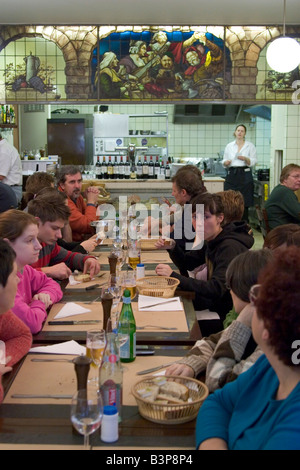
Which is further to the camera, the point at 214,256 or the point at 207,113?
the point at 207,113

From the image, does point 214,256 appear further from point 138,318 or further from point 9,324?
point 9,324

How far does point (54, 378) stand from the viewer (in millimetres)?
2168

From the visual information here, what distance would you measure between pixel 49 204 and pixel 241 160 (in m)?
6.72

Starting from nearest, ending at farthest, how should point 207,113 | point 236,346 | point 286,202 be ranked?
1. point 236,346
2. point 286,202
3. point 207,113

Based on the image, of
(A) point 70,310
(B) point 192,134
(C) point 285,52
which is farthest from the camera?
(B) point 192,134

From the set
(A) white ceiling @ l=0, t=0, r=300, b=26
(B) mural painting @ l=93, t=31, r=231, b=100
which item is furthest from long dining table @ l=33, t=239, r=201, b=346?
(B) mural painting @ l=93, t=31, r=231, b=100

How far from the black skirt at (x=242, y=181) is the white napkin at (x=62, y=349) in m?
7.94

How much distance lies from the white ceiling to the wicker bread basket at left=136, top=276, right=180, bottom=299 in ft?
13.9

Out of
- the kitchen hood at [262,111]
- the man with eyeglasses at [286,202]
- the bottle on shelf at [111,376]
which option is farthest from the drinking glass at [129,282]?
the kitchen hood at [262,111]

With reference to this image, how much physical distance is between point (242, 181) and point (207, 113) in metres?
2.66

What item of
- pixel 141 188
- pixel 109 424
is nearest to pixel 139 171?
pixel 141 188

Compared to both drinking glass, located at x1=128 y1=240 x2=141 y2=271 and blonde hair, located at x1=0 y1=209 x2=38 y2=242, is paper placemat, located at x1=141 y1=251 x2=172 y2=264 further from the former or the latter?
blonde hair, located at x1=0 y1=209 x2=38 y2=242

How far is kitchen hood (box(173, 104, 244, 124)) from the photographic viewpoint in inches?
480
